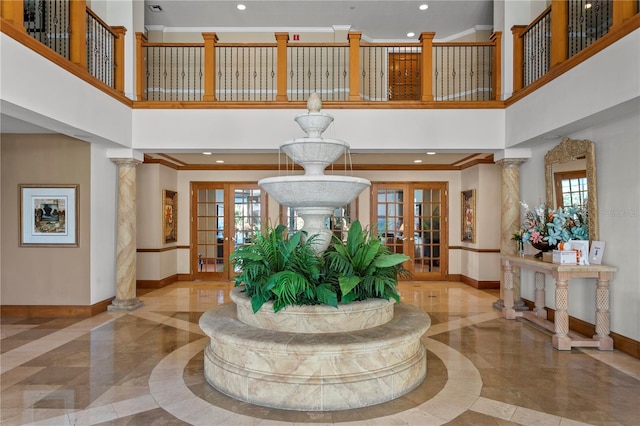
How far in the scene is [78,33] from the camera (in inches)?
208

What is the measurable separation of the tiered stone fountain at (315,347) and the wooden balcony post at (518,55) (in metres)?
3.99

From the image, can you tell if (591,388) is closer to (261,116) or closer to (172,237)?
(261,116)

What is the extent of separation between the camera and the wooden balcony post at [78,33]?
5.20 meters

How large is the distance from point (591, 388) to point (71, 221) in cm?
666

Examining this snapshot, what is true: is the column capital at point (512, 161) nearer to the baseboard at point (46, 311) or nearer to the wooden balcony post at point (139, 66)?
the wooden balcony post at point (139, 66)

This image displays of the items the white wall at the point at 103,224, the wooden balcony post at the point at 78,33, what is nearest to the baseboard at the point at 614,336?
the white wall at the point at 103,224

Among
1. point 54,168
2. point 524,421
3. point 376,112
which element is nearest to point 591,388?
point 524,421

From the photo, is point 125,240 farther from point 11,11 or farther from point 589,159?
point 589,159

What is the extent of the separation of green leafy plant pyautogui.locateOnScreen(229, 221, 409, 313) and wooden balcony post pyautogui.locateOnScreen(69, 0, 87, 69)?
351cm

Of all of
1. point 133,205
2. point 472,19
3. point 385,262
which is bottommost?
point 385,262

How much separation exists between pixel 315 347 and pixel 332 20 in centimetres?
748

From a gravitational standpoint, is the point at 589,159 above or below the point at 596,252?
above

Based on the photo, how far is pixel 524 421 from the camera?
2889mm

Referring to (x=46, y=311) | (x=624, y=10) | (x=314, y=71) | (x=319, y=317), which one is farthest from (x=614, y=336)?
(x=46, y=311)
